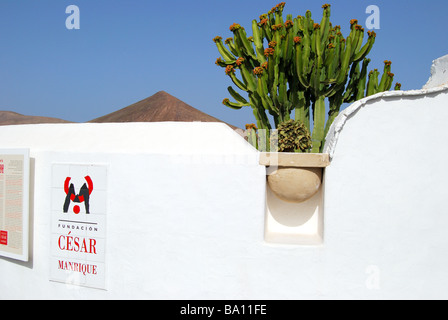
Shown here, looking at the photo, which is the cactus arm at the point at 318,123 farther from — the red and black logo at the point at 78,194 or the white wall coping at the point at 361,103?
the red and black logo at the point at 78,194

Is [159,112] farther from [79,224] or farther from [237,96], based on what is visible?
[79,224]

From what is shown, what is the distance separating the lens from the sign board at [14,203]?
202 inches

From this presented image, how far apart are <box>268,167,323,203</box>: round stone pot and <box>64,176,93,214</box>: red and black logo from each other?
7.78 feet

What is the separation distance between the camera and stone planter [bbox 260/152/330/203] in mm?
4215

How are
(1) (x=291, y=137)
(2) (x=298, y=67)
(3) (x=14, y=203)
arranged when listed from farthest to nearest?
(2) (x=298, y=67)
(1) (x=291, y=137)
(3) (x=14, y=203)

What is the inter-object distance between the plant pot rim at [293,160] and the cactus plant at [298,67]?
10.5 ft

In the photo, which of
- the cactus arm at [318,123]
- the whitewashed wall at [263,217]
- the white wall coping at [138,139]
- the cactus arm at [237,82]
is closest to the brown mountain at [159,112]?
the cactus arm at [237,82]

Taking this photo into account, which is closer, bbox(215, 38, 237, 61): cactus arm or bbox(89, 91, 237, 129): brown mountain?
bbox(215, 38, 237, 61): cactus arm

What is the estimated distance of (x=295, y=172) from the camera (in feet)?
14.0

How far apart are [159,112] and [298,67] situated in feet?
19.7

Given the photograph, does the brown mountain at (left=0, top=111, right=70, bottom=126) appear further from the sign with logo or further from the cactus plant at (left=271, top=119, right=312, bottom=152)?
the cactus plant at (left=271, top=119, right=312, bottom=152)

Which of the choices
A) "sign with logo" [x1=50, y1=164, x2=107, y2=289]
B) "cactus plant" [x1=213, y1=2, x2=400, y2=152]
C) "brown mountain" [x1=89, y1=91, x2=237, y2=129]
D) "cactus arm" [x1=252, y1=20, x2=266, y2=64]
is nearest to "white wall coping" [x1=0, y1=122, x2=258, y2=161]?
"sign with logo" [x1=50, y1=164, x2=107, y2=289]

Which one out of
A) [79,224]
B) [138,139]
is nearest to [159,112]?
[138,139]
